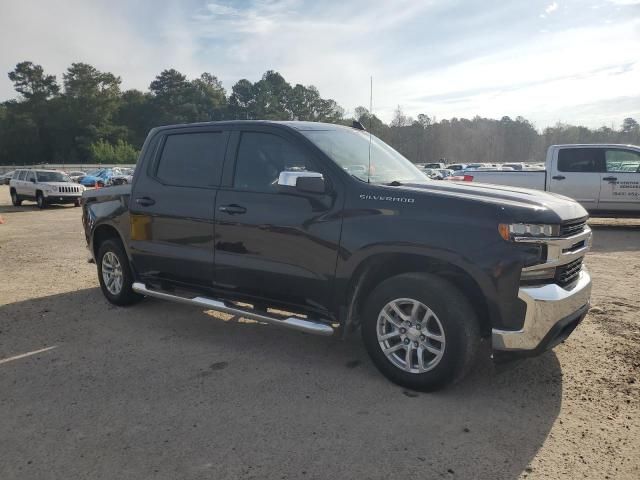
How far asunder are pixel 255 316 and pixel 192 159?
1.73m

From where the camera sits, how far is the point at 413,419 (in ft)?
10.9

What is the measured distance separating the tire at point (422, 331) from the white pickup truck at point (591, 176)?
8267mm

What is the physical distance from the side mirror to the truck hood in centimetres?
62

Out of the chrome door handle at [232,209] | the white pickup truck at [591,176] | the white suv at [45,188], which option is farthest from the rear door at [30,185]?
the chrome door handle at [232,209]

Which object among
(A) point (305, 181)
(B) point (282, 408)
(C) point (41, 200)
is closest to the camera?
(B) point (282, 408)

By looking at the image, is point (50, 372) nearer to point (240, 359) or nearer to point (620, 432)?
point (240, 359)

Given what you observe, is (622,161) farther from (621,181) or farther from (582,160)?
(582,160)

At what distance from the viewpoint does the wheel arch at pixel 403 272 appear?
11.6 feet

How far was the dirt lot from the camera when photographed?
112 inches

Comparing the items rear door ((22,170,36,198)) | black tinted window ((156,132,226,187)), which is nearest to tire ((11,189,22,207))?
rear door ((22,170,36,198))

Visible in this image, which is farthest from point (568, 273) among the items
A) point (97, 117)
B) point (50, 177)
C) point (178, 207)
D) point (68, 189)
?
point (97, 117)

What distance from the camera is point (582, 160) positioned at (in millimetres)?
11789

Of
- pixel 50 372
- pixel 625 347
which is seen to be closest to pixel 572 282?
pixel 625 347

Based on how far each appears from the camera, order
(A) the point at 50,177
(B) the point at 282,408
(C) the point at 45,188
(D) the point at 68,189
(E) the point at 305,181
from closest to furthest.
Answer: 1. (B) the point at 282,408
2. (E) the point at 305,181
3. (C) the point at 45,188
4. (D) the point at 68,189
5. (A) the point at 50,177
